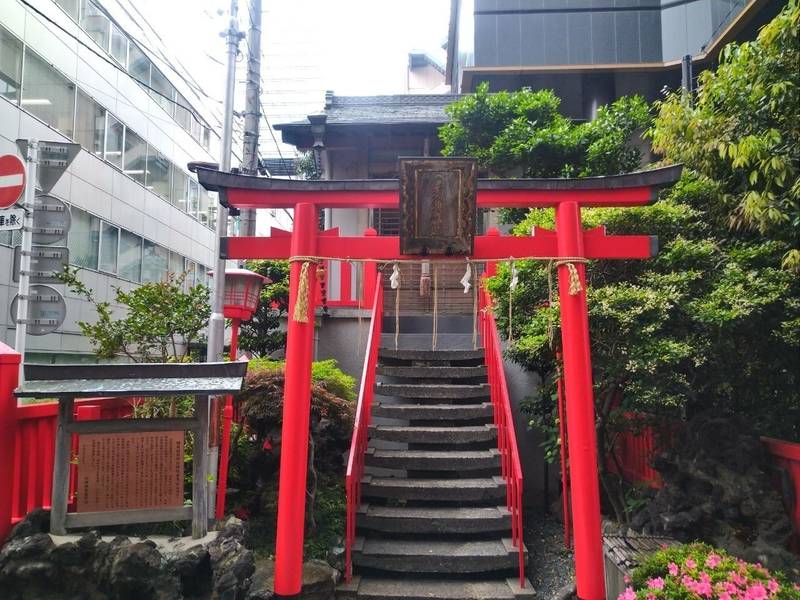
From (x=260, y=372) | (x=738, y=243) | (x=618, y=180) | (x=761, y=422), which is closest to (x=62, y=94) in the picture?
(x=260, y=372)

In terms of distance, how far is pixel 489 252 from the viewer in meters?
5.56

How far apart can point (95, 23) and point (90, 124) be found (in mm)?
2917

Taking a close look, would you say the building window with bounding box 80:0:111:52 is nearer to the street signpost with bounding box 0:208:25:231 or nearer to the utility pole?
the utility pole

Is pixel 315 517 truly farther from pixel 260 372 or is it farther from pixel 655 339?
pixel 655 339

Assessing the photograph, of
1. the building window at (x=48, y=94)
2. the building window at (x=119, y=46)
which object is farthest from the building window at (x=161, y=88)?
the building window at (x=48, y=94)

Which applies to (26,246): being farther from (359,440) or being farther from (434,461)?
(434,461)

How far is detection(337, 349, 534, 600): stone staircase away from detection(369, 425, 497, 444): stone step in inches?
0.5

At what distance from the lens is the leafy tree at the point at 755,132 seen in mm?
5656

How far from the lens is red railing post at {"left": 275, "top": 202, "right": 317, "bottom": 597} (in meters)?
5.20

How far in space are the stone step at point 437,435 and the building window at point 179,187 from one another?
15.2 metres

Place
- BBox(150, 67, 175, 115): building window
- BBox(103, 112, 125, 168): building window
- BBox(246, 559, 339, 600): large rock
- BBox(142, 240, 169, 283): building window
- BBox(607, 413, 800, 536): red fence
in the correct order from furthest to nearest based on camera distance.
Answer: BBox(150, 67, 175, 115): building window, BBox(142, 240, 169, 283): building window, BBox(103, 112, 125, 168): building window, BBox(246, 559, 339, 600): large rock, BBox(607, 413, 800, 536): red fence

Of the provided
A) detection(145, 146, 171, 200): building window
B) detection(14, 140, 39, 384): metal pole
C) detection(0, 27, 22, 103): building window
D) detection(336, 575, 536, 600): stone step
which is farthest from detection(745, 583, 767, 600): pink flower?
detection(145, 146, 171, 200): building window

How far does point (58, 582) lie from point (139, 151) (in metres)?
15.6

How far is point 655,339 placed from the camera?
5457 millimetres
